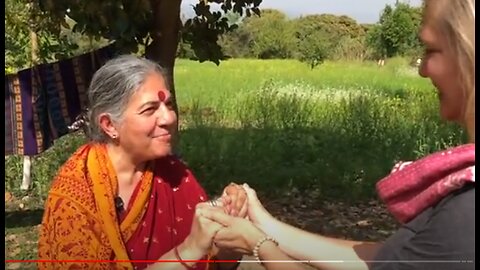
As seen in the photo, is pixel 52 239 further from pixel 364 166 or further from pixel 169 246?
pixel 364 166

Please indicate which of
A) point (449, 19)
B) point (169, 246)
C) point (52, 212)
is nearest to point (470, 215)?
point (449, 19)

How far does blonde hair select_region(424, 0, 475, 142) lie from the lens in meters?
0.95

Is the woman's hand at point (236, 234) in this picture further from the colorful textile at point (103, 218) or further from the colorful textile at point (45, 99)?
the colorful textile at point (45, 99)

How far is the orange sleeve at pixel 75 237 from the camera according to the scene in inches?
57.6

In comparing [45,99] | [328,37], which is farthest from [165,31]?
[328,37]

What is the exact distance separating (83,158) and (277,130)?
2.44 ft

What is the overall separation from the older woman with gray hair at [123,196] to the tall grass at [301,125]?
17cm

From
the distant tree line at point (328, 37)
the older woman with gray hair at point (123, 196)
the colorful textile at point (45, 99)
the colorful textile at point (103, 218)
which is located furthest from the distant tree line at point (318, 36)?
the colorful textile at point (103, 218)

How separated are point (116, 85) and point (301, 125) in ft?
2.29

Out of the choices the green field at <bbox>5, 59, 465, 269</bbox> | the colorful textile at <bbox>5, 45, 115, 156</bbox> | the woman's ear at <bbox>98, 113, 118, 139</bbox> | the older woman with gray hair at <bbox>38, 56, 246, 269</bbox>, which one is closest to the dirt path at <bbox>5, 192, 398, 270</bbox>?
the green field at <bbox>5, 59, 465, 269</bbox>

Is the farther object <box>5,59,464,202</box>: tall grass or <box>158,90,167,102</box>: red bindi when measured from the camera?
<box>5,59,464,202</box>: tall grass

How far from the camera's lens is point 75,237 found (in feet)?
4.80

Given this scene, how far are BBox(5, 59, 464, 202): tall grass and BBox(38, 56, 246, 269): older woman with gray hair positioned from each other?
170 millimetres

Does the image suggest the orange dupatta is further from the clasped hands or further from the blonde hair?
the blonde hair
